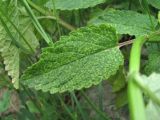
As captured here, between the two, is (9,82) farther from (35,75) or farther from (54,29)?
(35,75)

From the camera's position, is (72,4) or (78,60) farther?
(72,4)

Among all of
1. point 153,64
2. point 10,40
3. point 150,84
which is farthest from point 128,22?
point 150,84

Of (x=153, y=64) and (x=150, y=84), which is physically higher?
(x=150, y=84)

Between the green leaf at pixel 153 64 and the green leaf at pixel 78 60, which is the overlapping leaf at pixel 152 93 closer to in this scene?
the green leaf at pixel 78 60

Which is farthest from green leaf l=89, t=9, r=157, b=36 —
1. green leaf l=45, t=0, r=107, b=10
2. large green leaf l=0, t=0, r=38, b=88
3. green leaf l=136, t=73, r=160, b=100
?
green leaf l=136, t=73, r=160, b=100

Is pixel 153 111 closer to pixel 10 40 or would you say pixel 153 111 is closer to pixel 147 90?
pixel 147 90

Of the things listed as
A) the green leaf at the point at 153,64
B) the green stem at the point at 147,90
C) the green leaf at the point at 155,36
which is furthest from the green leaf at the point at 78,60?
the green stem at the point at 147,90

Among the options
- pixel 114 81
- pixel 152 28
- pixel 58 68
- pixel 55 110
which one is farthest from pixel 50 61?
pixel 55 110
